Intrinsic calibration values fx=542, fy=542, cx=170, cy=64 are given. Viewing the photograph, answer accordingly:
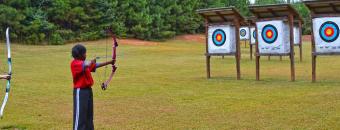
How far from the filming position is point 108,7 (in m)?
43.7

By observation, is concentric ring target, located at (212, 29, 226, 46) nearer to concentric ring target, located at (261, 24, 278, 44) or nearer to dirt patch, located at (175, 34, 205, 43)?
concentric ring target, located at (261, 24, 278, 44)

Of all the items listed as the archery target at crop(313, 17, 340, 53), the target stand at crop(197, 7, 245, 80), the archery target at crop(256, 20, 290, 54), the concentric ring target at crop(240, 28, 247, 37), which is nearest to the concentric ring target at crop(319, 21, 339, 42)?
the archery target at crop(313, 17, 340, 53)

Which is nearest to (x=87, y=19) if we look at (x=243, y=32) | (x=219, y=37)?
(x=243, y=32)

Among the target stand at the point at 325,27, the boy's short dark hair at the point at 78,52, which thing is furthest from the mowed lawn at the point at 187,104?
the boy's short dark hair at the point at 78,52

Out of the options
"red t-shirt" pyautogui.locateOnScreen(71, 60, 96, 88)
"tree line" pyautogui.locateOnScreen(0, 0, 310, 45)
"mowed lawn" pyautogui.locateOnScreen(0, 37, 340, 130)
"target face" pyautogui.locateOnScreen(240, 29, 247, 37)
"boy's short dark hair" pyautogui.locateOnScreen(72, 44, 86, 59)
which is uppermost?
"tree line" pyautogui.locateOnScreen(0, 0, 310, 45)

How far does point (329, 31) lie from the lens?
43.4 feet

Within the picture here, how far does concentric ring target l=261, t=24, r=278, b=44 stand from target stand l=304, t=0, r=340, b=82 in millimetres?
1191

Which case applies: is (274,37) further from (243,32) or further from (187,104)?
(243,32)

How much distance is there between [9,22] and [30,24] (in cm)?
200

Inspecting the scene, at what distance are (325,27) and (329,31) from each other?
0.47 feet

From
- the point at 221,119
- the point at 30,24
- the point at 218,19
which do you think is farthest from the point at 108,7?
the point at 221,119

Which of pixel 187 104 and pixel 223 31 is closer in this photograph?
pixel 187 104

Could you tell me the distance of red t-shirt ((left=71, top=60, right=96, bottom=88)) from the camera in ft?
20.2

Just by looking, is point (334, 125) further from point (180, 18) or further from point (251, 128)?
point (180, 18)
